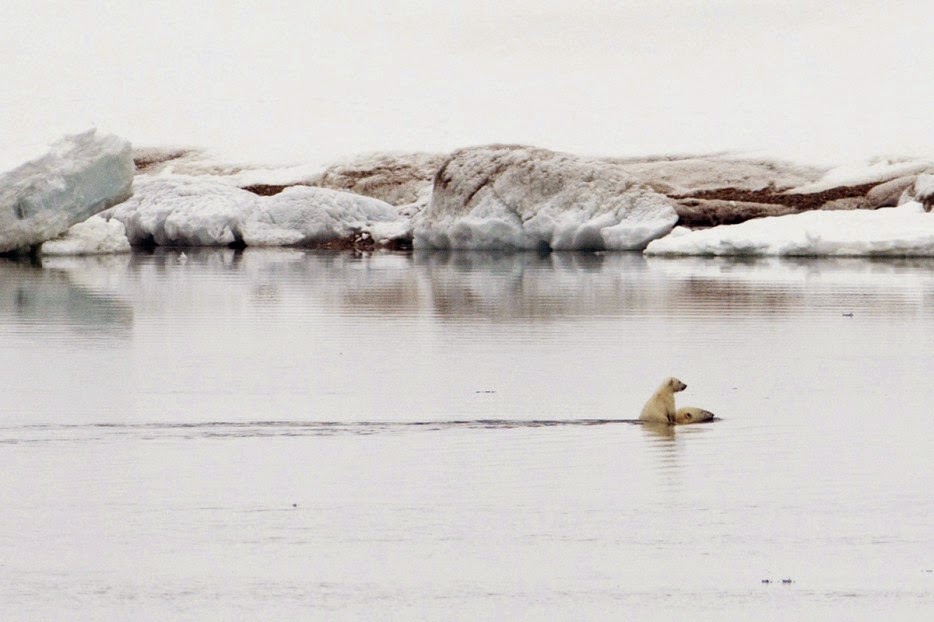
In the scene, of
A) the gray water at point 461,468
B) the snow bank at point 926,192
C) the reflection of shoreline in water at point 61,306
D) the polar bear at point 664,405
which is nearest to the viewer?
the gray water at point 461,468

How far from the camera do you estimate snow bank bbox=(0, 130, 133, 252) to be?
3081cm

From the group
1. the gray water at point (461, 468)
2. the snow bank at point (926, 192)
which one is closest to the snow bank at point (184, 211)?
the snow bank at point (926, 192)

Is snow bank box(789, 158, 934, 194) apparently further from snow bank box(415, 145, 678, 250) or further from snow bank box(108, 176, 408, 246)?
snow bank box(415, 145, 678, 250)

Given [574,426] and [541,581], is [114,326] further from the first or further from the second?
[541,581]


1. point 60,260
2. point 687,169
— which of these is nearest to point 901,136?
point 687,169

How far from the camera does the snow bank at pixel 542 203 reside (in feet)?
121

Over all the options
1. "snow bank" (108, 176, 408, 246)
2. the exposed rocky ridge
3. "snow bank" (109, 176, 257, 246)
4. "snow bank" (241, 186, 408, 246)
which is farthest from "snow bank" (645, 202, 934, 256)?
the exposed rocky ridge

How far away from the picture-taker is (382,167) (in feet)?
250

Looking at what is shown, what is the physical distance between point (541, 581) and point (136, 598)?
4.96 ft

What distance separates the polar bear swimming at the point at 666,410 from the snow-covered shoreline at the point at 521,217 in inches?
853

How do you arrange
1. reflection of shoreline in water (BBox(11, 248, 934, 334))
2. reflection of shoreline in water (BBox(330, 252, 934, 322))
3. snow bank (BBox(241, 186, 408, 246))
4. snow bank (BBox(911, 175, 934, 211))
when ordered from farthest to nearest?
1. snow bank (BBox(241, 186, 408, 246))
2. snow bank (BBox(911, 175, 934, 211))
3. reflection of shoreline in water (BBox(330, 252, 934, 322))
4. reflection of shoreline in water (BBox(11, 248, 934, 334))

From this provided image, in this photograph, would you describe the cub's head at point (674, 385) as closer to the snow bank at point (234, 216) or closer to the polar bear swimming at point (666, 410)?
the polar bear swimming at point (666, 410)

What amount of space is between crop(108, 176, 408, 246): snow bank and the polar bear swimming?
1276 inches

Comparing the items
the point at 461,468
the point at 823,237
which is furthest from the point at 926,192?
the point at 461,468
